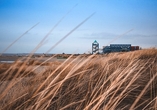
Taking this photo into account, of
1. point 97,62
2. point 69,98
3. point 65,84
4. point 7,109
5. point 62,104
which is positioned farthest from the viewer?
point 97,62

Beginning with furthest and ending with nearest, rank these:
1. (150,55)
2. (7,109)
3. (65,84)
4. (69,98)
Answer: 1. (150,55)
2. (65,84)
3. (69,98)
4. (7,109)

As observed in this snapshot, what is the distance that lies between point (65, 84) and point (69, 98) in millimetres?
536

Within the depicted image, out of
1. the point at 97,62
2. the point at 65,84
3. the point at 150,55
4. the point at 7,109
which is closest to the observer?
the point at 7,109

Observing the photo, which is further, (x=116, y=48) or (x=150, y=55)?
(x=116, y=48)

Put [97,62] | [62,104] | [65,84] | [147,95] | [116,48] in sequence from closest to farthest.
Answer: [62,104] → [147,95] → [65,84] → [97,62] → [116,48]

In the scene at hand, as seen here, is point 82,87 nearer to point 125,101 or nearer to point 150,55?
point 125,101

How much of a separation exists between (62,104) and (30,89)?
40 cm

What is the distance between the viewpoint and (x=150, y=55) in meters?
5.55

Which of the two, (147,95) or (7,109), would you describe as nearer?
(7,109)

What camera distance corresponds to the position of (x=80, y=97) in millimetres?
1665

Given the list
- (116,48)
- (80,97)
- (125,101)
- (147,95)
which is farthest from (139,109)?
(116,48)

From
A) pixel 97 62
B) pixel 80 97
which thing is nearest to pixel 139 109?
pixel 80 97

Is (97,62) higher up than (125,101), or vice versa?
(97,62)

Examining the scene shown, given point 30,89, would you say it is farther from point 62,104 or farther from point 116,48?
point 116,48
